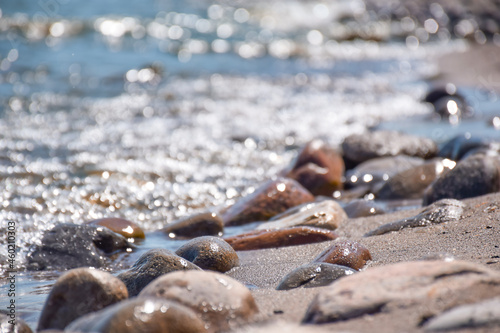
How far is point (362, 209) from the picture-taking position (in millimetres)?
4473

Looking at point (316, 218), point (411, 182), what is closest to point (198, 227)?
point (316, 218)

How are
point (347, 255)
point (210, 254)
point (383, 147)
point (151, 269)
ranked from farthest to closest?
point (383, 147) → point (210, 254) → point (347, 255) → point (151, 269)

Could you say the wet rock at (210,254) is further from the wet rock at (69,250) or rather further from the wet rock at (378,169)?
the wet rock at (378,169)

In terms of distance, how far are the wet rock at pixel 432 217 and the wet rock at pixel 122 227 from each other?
156 centimetres

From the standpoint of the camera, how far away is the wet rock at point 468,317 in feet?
5.81

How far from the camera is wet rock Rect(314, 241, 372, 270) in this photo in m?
3.06

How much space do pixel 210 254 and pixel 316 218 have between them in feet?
3.55

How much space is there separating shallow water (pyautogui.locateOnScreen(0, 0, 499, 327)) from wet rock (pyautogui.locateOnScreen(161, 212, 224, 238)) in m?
0.13

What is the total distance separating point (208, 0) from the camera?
2066cm

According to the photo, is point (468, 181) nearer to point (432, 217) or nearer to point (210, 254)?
point (432, 217)

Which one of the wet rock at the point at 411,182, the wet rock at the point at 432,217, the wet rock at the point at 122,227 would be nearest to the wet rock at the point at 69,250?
the wet rock at the point at 122,227

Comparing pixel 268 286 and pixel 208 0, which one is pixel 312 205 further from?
pixel 208 0

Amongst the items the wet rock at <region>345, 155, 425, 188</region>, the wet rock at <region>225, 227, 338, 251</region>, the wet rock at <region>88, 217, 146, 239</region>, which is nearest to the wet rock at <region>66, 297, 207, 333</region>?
the wet rock at <region>225, 227, 338, 251</region>

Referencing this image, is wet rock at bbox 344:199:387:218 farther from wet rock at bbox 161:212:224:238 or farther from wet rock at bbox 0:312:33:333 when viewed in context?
wet rock at bbox 0:312:33:333
